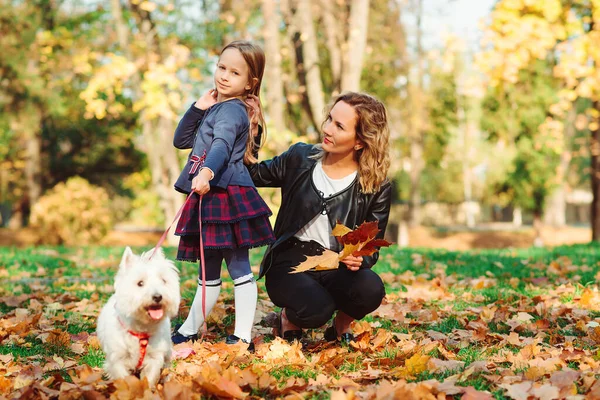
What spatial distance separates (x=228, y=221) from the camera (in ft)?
12.1

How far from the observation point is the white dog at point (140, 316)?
112 inches

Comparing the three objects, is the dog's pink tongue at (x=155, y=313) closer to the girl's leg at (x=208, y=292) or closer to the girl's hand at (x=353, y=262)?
the girl's leg at (x=208, y=292)

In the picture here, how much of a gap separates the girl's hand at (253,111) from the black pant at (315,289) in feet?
2.43

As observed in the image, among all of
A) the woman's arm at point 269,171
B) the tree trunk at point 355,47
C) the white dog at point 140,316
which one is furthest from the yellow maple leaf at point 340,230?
the tree trunk at point 355,47

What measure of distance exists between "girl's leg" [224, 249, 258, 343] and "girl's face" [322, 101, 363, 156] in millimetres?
846

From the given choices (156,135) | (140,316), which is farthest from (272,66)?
(140,316)

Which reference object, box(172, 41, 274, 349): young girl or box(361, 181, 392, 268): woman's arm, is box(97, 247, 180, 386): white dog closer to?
box(172, 41, 274, 349): young girl

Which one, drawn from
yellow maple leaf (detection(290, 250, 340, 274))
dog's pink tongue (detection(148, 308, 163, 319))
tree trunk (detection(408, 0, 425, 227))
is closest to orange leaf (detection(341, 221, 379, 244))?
yellow maple leaf (detection(290, 250, 340, 274))

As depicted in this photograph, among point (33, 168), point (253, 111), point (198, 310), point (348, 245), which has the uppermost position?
point (33, 168)

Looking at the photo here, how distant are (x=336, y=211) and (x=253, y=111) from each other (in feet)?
2.67

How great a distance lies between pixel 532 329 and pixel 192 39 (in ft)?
51.0

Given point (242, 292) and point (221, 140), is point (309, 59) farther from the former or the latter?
point (242, 292)

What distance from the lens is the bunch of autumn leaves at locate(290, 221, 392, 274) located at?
3564mm

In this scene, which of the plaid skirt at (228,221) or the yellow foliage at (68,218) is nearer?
the plaid skirt at (228,221)
